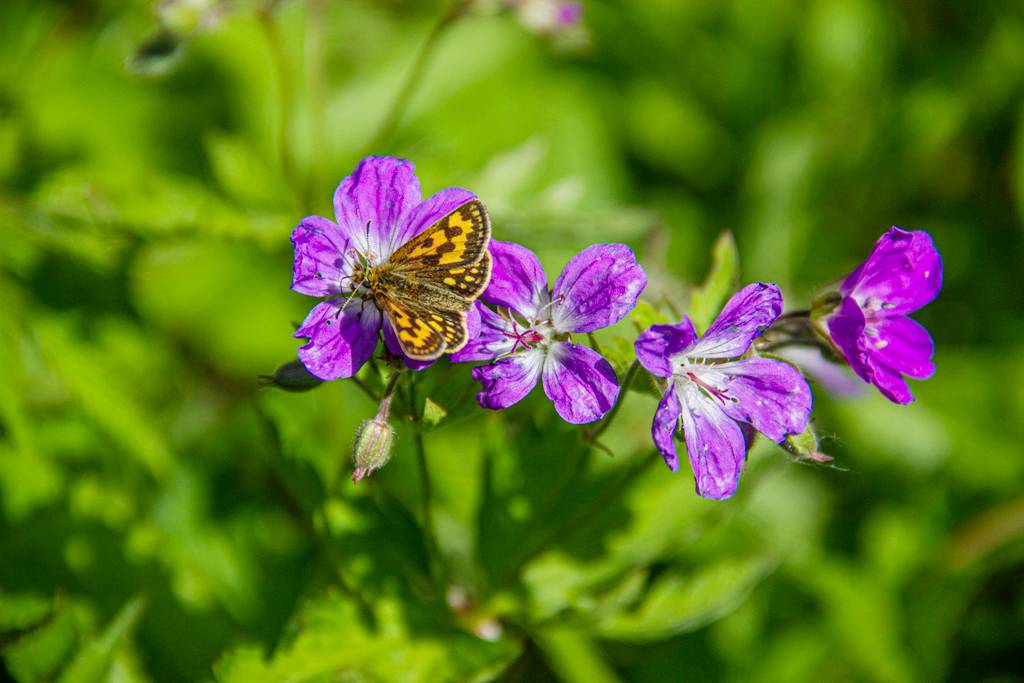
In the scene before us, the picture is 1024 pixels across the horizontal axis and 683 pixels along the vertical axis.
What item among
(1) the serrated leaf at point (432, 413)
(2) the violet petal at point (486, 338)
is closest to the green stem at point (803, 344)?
(2) the violet petal at point (486, 338)

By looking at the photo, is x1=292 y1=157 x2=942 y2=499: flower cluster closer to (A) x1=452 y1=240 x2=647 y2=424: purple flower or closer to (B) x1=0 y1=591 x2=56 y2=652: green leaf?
(A) x1=452 y1=240 x2=647 y2=424: purple flower

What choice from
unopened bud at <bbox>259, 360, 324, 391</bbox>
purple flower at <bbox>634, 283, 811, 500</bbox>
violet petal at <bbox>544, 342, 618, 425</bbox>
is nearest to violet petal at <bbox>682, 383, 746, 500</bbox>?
purple flower at <bbox>634, 283, 811, 500</bbox>

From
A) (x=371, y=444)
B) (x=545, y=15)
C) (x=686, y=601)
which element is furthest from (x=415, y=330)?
(x=545, y=15)

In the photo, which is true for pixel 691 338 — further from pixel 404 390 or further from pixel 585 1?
pixel 585 1

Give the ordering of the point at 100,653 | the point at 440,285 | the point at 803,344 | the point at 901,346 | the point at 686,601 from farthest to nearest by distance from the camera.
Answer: the point at 686,601, the point at 100,653, the point at 803,344, the point at 901,346, the point at 440,285

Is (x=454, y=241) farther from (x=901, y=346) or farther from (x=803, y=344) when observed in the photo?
(x=901, y=346)

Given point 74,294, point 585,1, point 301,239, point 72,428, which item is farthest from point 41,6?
point 301,239
